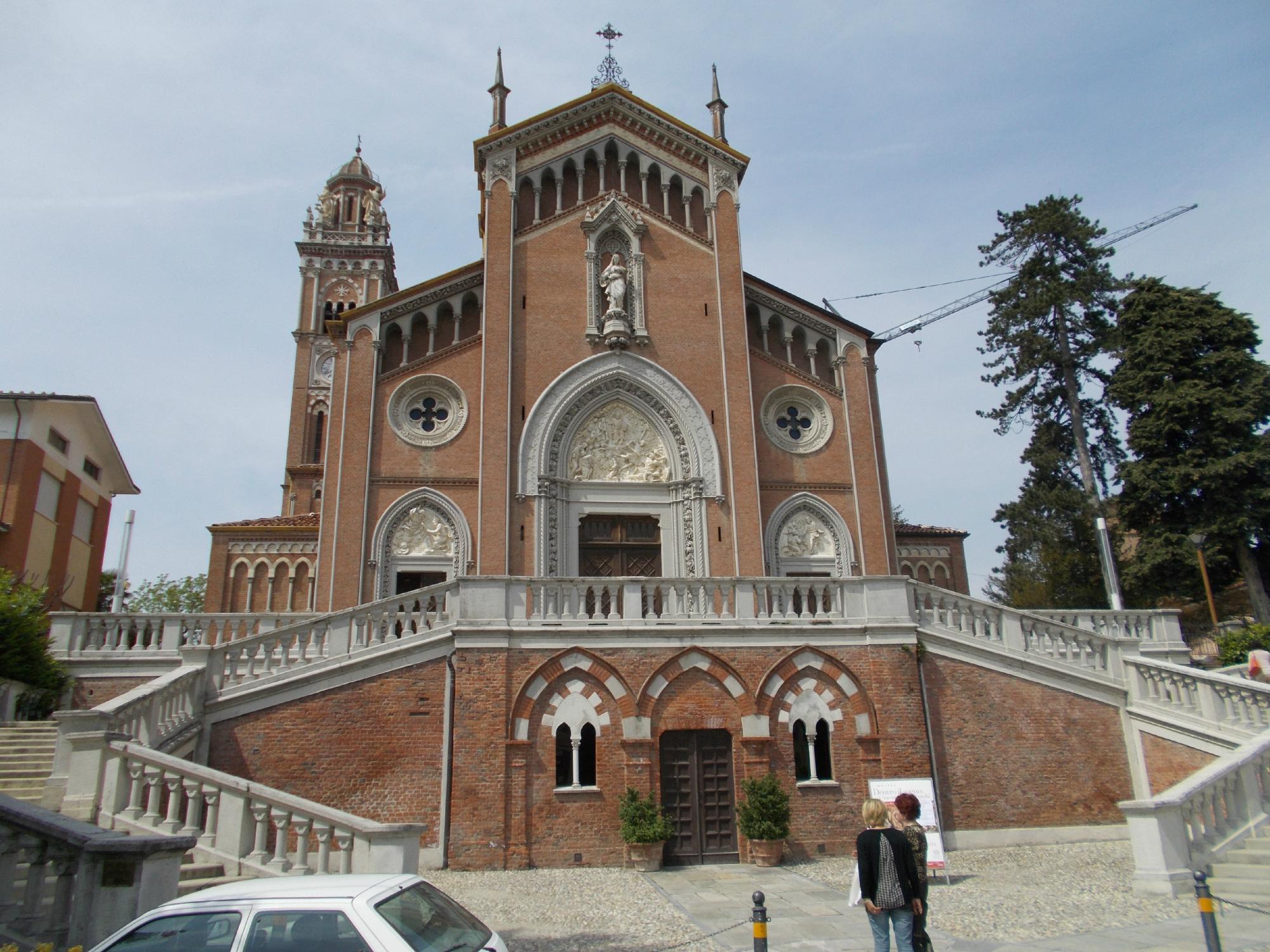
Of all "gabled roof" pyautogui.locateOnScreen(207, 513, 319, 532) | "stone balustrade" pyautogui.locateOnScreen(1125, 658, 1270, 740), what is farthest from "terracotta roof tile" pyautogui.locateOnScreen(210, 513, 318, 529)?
"stone balustrade" pyautogui.locateOnScreen(1125, 658, 1270, 740)

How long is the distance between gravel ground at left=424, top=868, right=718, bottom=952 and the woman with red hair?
272 centimetres

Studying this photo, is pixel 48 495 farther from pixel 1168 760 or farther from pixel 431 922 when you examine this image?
pixel 1168 760

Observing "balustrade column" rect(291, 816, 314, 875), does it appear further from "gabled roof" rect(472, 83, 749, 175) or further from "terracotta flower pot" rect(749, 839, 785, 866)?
"gabled roof" rect(472, 83, 749, 175)

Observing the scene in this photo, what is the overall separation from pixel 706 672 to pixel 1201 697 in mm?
8359

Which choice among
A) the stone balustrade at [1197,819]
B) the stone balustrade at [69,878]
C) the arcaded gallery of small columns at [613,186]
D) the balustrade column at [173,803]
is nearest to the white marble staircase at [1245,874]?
the stone balustrade at [1197,819]

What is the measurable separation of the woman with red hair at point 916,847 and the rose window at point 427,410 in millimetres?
17609

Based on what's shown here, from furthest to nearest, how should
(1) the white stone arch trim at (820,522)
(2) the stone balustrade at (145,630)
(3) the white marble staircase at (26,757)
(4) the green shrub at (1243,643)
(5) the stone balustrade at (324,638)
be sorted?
(1) the white stone arch trim at (820,522)
(4) the green shrub at (1243,643)
(2) the stone balustrade at (145,630)
(5) the stone balustrade at (324,638)
(3) the white marble staircase at (26,757)

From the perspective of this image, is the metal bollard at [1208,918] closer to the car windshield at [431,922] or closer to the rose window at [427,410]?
the car windshield at [431,922]

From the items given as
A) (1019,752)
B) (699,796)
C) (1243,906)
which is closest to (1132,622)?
(1019,752)

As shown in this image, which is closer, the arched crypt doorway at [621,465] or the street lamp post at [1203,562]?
the arched crypt doorway at [621,465]

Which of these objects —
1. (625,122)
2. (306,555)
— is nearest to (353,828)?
(306,555)

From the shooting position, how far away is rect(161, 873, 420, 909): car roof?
18.4 feet

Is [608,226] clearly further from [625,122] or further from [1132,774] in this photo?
[1132,774]

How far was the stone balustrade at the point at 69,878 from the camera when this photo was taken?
24.2ft
